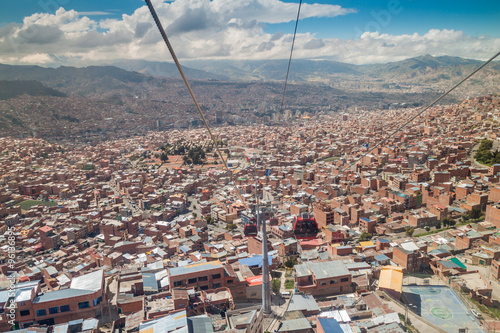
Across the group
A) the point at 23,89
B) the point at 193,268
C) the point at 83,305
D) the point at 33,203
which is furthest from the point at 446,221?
the point at 23,89

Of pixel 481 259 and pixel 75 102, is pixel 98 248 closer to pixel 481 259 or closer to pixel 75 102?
pixel 481 259

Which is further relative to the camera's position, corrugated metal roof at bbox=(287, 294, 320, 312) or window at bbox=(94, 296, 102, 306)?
corrugated metal roof at bbox=(287, 294, 320, 312)

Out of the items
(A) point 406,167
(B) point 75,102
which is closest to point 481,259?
(A) point 406,167

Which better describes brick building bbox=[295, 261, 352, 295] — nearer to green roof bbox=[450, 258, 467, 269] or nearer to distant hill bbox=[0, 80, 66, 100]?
green roof bbox=[450, 258, 467, 269]

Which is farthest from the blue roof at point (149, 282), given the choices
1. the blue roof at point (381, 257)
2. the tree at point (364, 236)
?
the tree at point (364, 236)

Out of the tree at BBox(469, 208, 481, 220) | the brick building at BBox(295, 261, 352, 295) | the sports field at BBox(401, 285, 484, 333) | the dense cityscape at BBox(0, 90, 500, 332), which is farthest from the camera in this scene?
the tree at BBox(469, 208, 481, 220)

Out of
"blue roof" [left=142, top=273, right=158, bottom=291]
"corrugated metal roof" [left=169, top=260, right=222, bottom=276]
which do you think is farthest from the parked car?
"blue roof" [left=142, top=273, right=158, bottom=291]

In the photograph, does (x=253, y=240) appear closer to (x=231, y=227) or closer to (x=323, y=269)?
(x=323, y=269)
